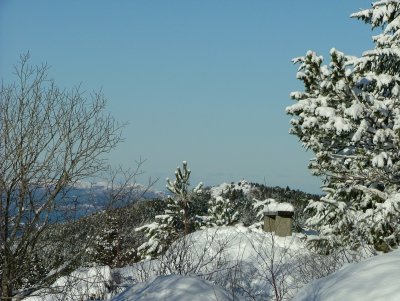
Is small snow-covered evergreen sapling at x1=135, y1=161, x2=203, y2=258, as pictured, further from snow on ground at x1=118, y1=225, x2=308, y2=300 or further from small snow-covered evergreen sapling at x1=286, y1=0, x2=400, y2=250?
small snow-covered evergreen sapling at x1=286, y1=0, x2=400, y2=250

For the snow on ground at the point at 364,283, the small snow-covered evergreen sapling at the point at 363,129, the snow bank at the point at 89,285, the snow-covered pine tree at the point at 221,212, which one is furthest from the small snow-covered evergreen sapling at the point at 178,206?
the snow on ground at the point at 364,283

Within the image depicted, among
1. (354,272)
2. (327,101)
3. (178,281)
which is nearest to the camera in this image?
(354,272)

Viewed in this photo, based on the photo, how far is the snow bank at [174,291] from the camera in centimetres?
455

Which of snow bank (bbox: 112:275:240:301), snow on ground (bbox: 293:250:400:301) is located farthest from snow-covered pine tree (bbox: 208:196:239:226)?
snow on ground (bbox: 293:250:400:301)

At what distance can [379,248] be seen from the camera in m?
9.76

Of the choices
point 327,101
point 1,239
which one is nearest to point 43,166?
point 1,239

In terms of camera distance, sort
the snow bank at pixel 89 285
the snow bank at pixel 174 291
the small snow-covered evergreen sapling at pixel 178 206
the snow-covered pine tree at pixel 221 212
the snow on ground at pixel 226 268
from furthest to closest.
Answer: the snow-covered pine tree at pixel 221 212, the small snow-covered evergreen sapling at pixel 178 206, the snow bank at pixel 89 285, the snow on ground at pixel 226 268, the snow bank at pixel 174 291

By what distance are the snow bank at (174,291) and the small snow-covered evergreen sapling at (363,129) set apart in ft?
12.7

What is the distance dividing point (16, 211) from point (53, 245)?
A: 105cm

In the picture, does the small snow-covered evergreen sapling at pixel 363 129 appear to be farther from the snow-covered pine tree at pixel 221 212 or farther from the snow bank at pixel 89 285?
the snow-covered pine tree at pixel 221 212

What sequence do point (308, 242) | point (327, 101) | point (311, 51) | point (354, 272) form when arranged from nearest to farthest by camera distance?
point (354, 272)
point (327, 101)
point (311, 51)
point (308, 242)

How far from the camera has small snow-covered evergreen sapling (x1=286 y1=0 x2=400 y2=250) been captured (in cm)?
874

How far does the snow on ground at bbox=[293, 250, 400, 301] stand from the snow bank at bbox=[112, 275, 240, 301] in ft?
3.54

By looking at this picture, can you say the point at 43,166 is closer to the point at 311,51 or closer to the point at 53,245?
the point at 53,245
